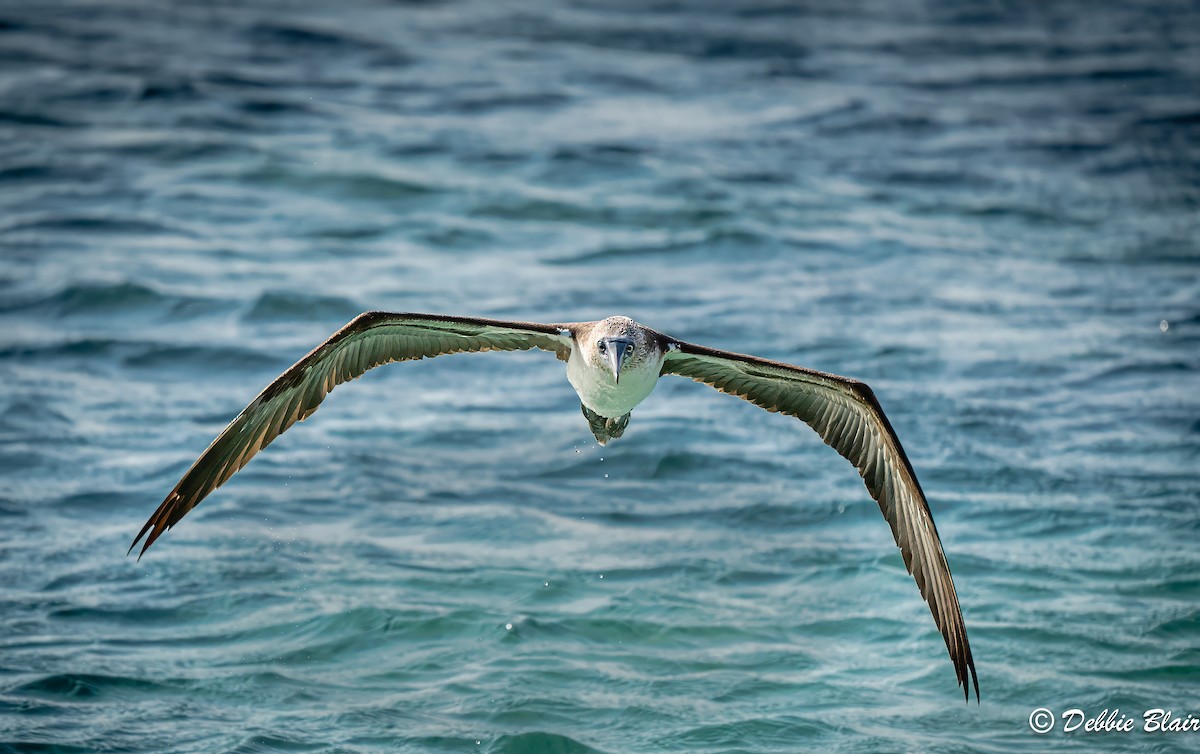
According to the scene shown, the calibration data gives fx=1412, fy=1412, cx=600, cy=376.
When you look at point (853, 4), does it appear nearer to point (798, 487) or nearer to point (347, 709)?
point (798, 487)

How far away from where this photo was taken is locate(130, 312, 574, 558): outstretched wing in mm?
8273

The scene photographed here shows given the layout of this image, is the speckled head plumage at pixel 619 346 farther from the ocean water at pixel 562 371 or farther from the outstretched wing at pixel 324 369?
the ocean water at pixel 562 371

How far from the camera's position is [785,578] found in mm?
11297

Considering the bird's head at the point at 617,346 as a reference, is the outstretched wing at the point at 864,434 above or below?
below

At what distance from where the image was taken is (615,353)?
8039mm

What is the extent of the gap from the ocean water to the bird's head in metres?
2.68

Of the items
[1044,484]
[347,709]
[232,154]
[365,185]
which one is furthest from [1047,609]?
[232,154]

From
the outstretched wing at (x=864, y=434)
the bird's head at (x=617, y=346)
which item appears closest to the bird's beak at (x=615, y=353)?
the bird's head at (x=617, y=346)

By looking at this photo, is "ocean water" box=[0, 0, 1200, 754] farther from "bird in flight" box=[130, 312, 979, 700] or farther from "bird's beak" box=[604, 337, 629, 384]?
"bird's beak" box=[604, 337, 629, 384]

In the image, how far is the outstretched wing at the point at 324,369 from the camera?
8.27 meters

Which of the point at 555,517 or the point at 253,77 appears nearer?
the point at 555,517

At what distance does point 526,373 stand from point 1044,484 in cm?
543

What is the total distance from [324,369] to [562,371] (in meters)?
6.50

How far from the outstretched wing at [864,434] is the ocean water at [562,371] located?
3.83 feet
